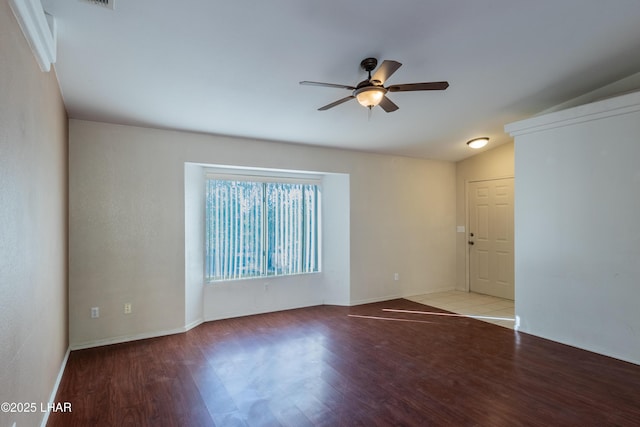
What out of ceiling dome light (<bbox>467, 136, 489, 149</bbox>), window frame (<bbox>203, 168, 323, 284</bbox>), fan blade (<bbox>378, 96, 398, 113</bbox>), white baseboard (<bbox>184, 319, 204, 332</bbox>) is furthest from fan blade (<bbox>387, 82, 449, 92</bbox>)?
white baseboard (<bbox>184, 319, 204, 332</bbox>)

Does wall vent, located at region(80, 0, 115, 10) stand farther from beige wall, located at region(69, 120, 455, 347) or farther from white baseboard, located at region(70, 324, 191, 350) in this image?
white baseboard, located at region(70, 324, 191, 350)

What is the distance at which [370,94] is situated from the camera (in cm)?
258

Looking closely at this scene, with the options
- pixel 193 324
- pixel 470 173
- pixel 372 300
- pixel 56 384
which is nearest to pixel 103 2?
pixel 56 384

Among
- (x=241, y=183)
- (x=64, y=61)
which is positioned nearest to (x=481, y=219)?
(x=241, y=183)

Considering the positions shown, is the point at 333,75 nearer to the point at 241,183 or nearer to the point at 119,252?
the point at 241,183

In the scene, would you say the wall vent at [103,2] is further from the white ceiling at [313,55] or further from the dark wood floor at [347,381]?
the dark wood floor at [347,381]

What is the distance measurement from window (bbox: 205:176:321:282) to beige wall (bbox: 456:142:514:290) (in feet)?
9.48

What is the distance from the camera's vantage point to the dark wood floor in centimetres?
235

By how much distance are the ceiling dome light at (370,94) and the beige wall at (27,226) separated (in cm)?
204

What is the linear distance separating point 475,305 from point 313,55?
179 inches

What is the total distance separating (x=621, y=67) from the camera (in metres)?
3.39

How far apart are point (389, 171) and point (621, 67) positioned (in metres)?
3.08

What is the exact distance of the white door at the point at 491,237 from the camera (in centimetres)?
562

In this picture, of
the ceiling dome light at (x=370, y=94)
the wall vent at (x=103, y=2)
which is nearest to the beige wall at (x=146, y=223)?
the wall vent at (x=103, y=2)
